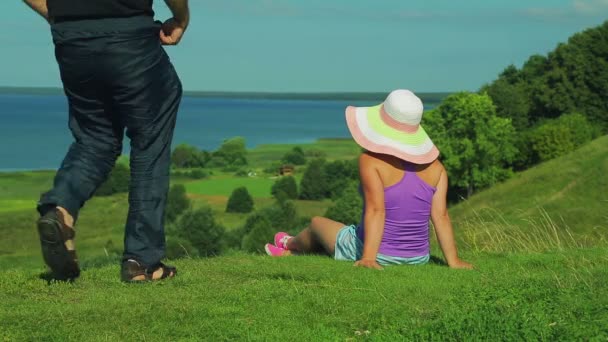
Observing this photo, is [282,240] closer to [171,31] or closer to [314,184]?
[171,31]

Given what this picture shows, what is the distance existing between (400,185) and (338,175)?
110 metres

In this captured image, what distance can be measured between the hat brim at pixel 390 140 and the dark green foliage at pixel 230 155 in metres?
147

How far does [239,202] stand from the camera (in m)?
96.0

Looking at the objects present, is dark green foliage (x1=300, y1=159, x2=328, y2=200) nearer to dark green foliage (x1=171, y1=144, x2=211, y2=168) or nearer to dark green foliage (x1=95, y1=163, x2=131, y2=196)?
dark green foliage (x1=95, y1=163, x2=131, y2=196)

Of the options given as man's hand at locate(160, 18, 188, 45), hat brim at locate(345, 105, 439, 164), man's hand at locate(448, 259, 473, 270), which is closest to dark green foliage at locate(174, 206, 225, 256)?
hat brim at locate(345, 105, 439, 164)

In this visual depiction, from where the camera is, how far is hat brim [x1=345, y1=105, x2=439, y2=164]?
8.10 metres

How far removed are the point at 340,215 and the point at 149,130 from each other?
67.2 metres

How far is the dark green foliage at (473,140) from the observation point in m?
76.9

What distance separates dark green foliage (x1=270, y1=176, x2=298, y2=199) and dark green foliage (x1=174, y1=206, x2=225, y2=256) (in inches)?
1760

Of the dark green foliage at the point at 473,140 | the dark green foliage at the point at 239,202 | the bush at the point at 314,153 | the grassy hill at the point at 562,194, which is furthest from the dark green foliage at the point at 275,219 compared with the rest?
the bush at the point at 314,153

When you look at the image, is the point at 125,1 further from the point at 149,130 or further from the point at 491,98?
the point at 491,98

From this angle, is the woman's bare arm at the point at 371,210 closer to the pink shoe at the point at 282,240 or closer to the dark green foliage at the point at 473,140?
Result: the pink shoe at the point at 282,240

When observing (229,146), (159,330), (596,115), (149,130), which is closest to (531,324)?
(159,330)

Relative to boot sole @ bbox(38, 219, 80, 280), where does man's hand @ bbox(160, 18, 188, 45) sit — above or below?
above
